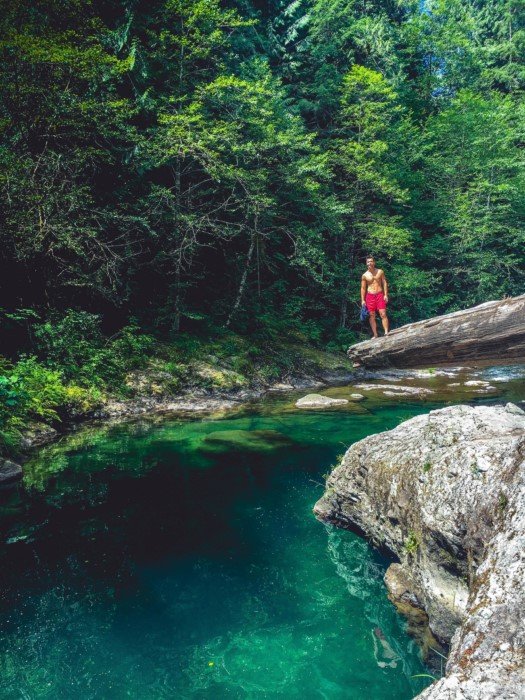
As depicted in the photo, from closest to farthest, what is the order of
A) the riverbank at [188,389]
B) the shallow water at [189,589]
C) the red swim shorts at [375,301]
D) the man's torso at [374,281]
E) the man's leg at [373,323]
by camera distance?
1. the shallow water at [189,589]
2. the man's leg at [373,323]
3. the man's torso at [374,281]
4. the red swim shorts at [375,301]
5. the riverbank at [188,389]

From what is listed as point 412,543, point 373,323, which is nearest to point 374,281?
point 373,323

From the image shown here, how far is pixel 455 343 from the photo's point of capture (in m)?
6.54

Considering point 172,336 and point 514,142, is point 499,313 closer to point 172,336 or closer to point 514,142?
point 172,336

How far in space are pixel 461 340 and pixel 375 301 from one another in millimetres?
4557

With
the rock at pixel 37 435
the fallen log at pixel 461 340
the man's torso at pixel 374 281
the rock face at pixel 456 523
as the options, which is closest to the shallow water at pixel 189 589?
the rock face at pixel 456 523

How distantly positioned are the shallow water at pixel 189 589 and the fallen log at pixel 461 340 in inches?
111

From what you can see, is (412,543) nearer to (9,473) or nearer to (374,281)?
(374,281)

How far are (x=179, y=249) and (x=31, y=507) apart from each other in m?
10.7

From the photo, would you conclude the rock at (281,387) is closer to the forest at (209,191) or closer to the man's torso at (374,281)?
the forest at (209,191)

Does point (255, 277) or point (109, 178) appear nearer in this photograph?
point (109, 178)

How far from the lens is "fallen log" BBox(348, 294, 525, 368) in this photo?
615 cm

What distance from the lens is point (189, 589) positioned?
17.4 ft

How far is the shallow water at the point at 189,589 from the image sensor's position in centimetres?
408

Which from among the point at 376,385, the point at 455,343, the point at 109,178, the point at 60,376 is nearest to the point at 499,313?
the point at 455,343
